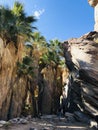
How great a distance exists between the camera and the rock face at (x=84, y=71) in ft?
77.6

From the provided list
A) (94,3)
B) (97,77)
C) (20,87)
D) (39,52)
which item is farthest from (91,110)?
(94,3)

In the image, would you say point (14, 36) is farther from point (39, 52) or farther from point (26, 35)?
point (39, 52)

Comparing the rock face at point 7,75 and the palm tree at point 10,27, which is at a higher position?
the palm tree at point 10,27

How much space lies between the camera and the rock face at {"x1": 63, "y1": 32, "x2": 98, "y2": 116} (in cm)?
2364

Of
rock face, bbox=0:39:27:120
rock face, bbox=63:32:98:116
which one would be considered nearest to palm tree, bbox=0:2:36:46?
rock face, bbox=0:39:27:120

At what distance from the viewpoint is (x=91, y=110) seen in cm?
2317

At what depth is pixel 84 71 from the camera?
79.4 feet

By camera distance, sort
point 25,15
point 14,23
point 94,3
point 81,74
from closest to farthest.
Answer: point 14,23
point 25,15
point 81,74
point 94,3

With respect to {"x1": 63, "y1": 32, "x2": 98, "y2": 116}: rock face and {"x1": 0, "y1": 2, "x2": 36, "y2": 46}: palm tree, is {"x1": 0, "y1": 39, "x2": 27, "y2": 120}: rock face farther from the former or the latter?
{"x1": 63, "y1": 32, "x2": 98, "y2": 116}: rock face

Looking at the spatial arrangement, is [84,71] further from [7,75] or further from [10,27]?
[10,27]

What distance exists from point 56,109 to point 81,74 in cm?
1264

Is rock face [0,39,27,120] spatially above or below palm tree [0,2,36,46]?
below

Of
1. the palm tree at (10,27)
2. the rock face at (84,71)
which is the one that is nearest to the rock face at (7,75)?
the palm tree at (10,27)

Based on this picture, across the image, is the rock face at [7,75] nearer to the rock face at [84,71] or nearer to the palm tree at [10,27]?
the palm tree at [10,27]
